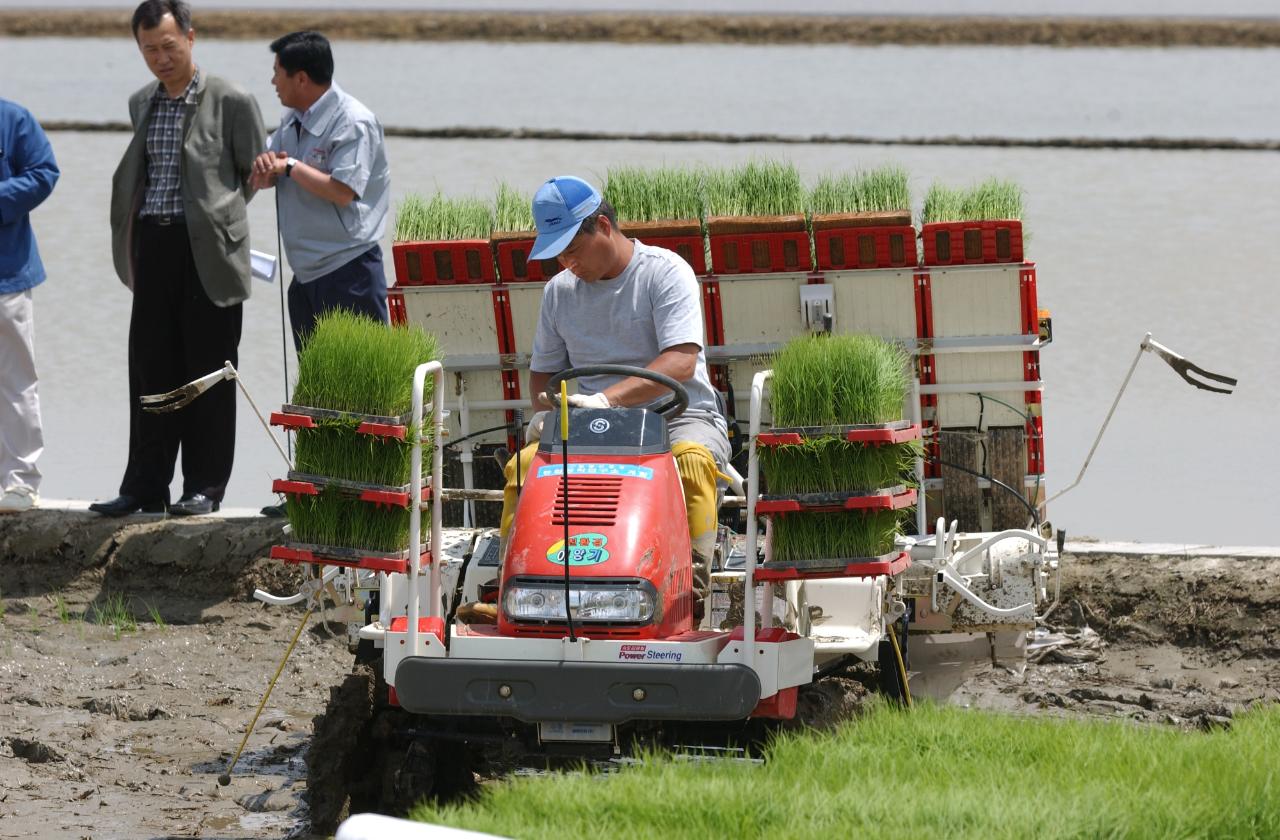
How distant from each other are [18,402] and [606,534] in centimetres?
405

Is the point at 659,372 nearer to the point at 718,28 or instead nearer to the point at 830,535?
the point at 830,535

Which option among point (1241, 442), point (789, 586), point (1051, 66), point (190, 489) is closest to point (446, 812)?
point (789, 586)

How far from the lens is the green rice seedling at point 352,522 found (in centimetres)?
536

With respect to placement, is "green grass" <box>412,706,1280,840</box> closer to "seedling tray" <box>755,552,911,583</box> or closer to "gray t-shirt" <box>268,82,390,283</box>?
"seedling tray" <box>755,552,911,583</box>

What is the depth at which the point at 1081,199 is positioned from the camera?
17.6m

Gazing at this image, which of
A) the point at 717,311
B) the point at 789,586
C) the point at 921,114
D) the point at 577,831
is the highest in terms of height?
the point at 921,114

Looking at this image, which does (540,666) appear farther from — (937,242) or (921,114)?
(921,114)

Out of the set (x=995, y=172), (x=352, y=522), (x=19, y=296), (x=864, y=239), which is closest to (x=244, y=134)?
(x=19, y=296)

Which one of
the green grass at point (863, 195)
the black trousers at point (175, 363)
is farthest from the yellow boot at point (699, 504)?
the black trousers at point (175, 363)

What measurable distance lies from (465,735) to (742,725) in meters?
0.74

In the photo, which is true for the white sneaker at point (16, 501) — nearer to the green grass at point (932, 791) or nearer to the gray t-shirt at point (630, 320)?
the gray t-shirt at point (630, 320)

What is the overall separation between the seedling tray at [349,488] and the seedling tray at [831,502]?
96 centimetres

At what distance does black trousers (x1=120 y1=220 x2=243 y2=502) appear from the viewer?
8.07 meters

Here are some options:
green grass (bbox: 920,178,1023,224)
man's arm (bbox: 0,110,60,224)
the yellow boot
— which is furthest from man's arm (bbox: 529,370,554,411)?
man's arm (bbox: 0,110,60,224)
